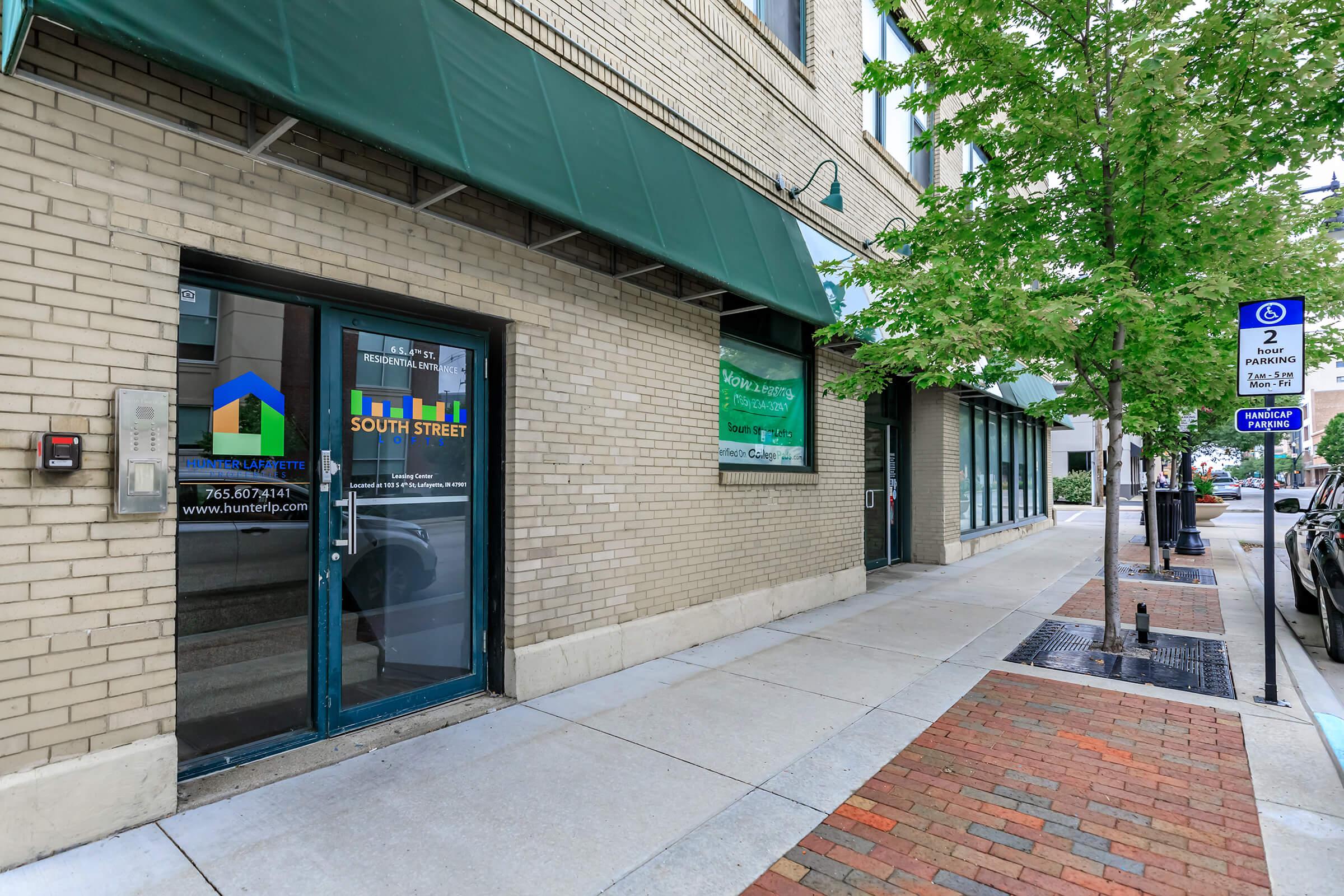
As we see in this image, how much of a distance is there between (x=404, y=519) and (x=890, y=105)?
1086cm

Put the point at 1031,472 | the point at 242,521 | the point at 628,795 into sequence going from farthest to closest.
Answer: the point at 1031,472, the point at 242,521, the point at 628,795

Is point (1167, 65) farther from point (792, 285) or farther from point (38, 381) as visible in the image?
point (38, 381)

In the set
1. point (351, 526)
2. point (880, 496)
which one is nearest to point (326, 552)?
point (351, 526)

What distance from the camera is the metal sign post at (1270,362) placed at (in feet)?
16.8

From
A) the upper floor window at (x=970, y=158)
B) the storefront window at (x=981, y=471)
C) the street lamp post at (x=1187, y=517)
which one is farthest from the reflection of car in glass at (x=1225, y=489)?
the upper floor window at (x=970, y=158)

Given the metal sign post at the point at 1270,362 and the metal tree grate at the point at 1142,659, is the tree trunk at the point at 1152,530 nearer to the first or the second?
the metal tree grate at the point at 1142,659

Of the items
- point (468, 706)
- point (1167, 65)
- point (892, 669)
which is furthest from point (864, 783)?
point (1167, 65)

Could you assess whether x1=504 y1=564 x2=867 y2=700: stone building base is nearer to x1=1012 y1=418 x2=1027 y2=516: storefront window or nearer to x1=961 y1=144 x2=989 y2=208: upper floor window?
x1=961 y1=144 x2=989 y2=208: upper floor window

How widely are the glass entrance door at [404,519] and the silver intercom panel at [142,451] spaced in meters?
1.05

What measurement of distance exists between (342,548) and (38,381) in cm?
177

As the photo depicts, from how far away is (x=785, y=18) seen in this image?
8688 millimetres

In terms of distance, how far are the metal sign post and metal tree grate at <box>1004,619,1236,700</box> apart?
22.2 inches

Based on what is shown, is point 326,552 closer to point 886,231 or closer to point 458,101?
point 458,101

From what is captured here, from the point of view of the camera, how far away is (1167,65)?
16.3 feet
